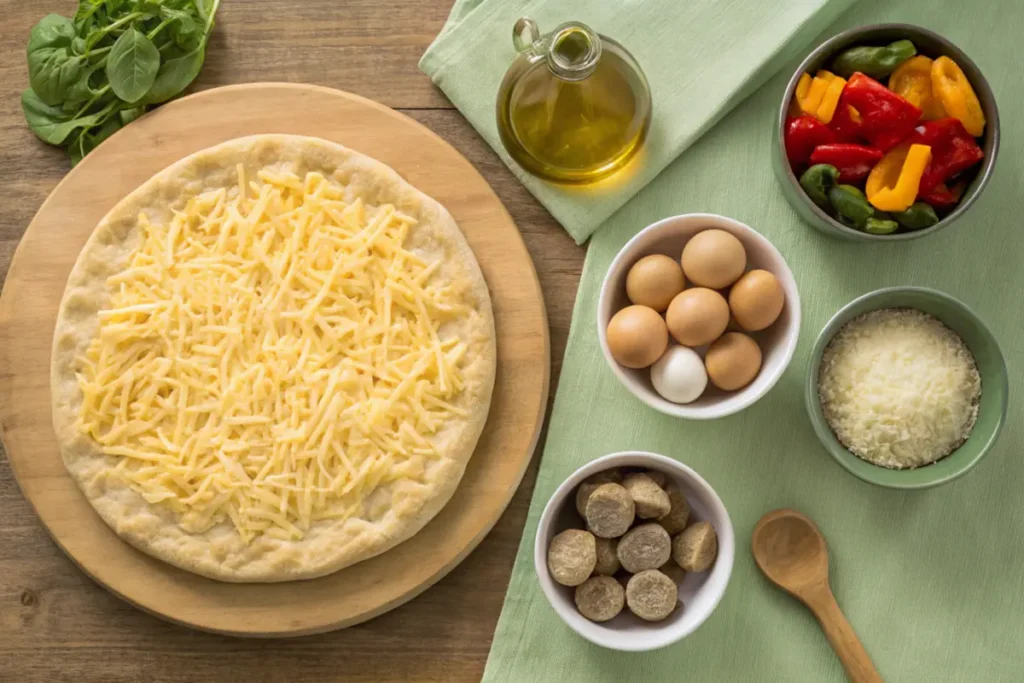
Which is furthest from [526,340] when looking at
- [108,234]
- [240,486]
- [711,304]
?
[108,234]

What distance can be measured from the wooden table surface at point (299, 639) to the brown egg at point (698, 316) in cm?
37

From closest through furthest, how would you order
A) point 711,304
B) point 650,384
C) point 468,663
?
point 711,304 → point 650,384 → point 468,663

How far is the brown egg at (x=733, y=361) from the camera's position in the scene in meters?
1.91

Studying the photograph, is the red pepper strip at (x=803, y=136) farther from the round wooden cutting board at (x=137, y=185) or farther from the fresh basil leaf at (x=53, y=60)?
the fresh basil leaf at (x=53, y=60)

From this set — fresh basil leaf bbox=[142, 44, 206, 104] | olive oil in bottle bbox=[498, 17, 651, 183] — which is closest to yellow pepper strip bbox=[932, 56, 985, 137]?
olive oil in bottle bbox=[498, 17, 651, 183]

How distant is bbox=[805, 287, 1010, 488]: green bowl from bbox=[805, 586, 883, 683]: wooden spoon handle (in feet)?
1.08

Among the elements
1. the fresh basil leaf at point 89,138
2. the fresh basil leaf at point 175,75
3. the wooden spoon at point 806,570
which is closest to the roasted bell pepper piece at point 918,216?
the wooden spoon at point 806,570

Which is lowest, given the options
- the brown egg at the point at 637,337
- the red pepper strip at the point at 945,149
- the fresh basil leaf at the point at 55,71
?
the brown egg at the point at 637,337

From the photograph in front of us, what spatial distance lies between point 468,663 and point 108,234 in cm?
134

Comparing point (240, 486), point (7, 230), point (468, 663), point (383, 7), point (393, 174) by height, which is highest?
point (383, 7)

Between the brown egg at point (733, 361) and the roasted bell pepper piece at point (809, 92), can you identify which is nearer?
the brown egg at point (733, 361)

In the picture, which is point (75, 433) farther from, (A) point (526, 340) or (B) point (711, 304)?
(B) point (711, 304)

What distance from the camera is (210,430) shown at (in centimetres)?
204

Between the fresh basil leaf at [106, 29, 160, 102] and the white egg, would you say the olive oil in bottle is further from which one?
the fresh basil leaf at [106, 29, 160, 102]
